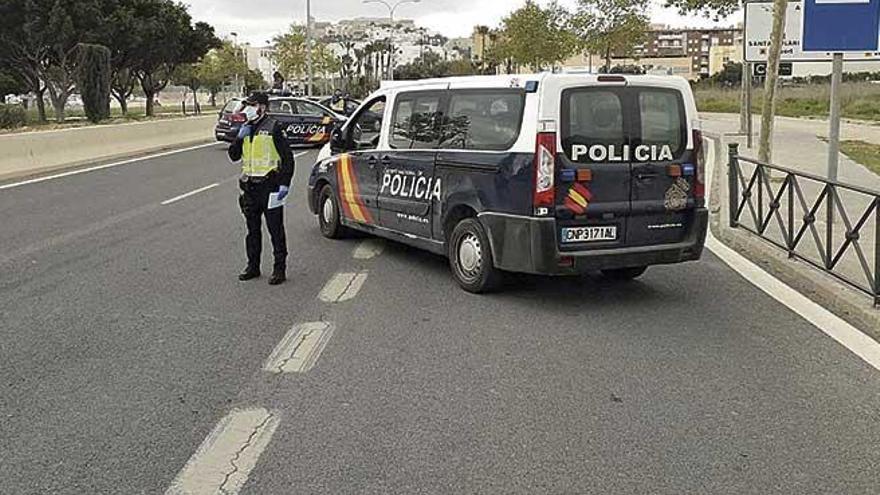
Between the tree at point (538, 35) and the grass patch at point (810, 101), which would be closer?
the grass patch at point (810, 101)

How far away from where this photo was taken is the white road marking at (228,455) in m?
4.08

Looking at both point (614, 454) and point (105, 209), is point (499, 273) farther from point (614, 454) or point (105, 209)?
point (105, 209)

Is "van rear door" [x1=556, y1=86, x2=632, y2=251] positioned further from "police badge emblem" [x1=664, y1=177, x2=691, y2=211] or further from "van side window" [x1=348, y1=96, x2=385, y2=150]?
"van side window" [x1=348, y1=96, x2=385, y2=150]

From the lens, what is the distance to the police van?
7.32 meters

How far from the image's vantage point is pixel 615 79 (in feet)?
24.7

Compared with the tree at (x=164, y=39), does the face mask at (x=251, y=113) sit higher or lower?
lower

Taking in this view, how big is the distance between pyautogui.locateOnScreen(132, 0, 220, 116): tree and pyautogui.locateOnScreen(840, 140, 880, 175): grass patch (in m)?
36.4

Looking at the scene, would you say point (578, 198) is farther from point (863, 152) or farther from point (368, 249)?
point (863, 152)

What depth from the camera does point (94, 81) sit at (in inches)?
1218

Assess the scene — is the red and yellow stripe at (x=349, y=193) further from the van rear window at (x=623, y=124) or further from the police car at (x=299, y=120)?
the police car at (x=299, y=120)

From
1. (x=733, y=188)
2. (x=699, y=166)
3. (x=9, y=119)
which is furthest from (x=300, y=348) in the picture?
(x=9, y=119)

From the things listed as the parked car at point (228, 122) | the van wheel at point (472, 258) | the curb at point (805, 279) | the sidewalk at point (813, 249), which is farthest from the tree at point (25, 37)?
the van wheel at point (472, 258)

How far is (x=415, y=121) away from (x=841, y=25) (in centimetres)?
444

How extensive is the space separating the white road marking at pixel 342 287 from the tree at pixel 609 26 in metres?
41.6
